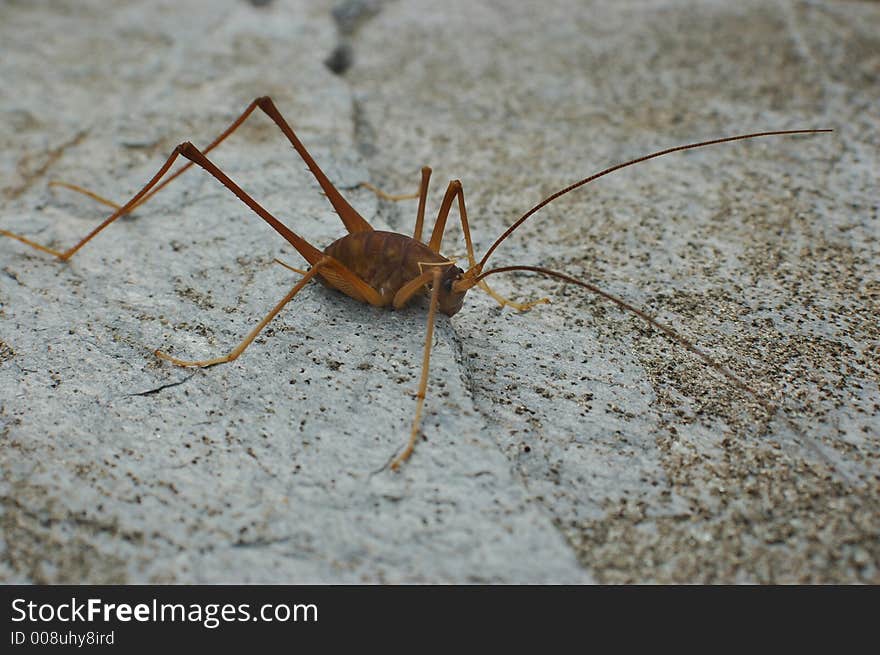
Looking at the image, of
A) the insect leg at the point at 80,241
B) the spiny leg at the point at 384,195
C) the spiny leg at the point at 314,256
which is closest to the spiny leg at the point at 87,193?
the insect leg at the point at 80,241

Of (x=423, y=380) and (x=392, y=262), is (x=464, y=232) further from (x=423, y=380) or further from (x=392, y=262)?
(x=423, y=380)

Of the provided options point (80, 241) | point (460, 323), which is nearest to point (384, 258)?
point (460, 323)

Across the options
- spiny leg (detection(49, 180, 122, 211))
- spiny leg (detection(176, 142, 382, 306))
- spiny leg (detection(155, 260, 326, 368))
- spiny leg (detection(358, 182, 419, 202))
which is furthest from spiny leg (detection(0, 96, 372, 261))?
spiny leg (detection(358, 182, 419, 202))

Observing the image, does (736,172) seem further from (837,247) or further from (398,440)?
(398,440)

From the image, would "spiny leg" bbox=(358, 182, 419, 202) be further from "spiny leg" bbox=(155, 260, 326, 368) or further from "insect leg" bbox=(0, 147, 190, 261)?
"spiny leg" bbox=(155, 260, 326, 368)

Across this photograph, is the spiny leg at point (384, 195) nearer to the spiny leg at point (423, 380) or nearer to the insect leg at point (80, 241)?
the insect leg at point (80, 241)
